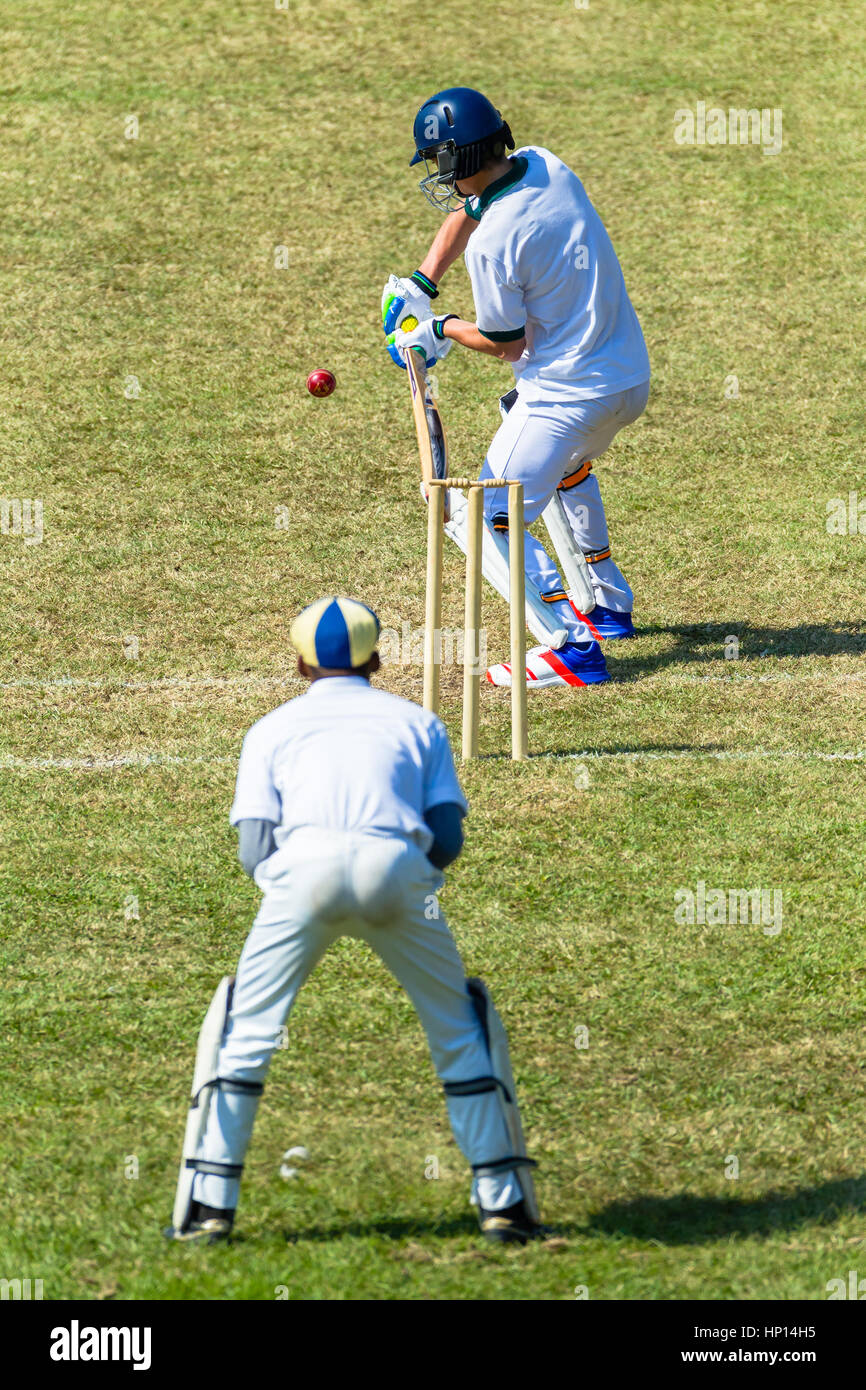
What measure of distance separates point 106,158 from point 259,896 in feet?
36.3

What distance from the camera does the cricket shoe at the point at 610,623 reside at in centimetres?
1026

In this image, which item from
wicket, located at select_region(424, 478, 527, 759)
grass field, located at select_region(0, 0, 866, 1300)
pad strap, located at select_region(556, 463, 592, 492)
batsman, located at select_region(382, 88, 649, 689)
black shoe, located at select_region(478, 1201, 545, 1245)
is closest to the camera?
black shoe, located at select_region(478, 1201, 545, 1245)

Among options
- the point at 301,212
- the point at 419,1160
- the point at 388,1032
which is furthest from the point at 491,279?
the point at 301,212

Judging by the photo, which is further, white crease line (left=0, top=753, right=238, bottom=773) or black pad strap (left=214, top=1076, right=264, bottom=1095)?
white crease line (left=0, top=753, right=238, bottom=773)

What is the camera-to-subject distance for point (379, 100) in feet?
56.2

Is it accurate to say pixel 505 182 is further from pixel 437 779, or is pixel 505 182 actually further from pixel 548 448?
pixel 437 779

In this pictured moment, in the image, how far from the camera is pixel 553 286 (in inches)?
351

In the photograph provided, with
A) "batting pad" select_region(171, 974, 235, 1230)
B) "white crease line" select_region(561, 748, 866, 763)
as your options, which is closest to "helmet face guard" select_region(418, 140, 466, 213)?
"white crease line" select_region(561, 748, 866, 763)

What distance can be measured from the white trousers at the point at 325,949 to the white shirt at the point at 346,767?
0.06 m

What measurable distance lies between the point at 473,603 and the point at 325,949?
359cm

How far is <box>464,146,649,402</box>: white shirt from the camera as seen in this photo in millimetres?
8703

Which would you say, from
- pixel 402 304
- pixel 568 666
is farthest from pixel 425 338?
pixel 568 666

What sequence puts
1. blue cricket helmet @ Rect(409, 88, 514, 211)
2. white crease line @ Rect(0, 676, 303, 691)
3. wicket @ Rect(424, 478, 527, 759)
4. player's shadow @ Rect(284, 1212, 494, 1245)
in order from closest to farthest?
player's shadow @ Rect(284, 1212, 494, 1245), wicket @ Rect(424, 478, 527, 759), blue cricket helmet @ Rect(409, 88, 514, 211), white crease line @ Rect(0, 676, 303, 691)

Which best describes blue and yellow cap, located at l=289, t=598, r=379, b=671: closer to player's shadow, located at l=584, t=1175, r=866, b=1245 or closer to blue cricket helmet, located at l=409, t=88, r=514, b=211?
player's shadow, located at l=584, t=1175, r=866, b=1245
